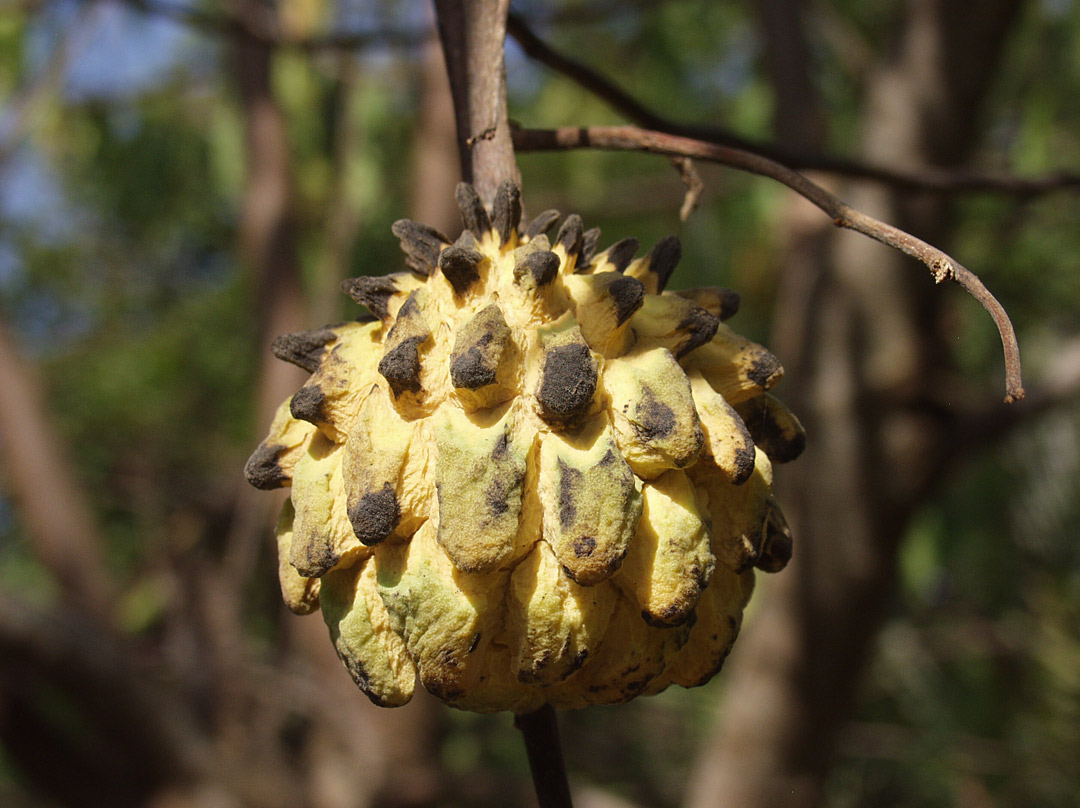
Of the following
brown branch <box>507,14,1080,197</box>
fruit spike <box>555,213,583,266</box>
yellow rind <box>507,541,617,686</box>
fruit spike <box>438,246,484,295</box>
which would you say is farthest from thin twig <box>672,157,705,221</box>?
yellow rind <box>507,541,617,686</box>

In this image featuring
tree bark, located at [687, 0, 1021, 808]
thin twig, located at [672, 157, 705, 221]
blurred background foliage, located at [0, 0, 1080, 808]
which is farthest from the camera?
blurred background foliage, located at [0, 0, 1080, 808]

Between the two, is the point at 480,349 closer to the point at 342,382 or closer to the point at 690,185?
the point at 342,382

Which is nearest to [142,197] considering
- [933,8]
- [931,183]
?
[933,8]

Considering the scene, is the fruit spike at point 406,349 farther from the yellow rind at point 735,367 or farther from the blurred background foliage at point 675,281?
the blurred background foliage at point 675,281

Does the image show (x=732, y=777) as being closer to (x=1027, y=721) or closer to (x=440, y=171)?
(x=1027, y=721)

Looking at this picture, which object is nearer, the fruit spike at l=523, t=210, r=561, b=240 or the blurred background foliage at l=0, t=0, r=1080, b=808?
the fruit spike at l=523, t=210, r=561, b=240

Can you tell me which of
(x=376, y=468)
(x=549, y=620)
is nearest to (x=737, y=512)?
(x=549, y=620)

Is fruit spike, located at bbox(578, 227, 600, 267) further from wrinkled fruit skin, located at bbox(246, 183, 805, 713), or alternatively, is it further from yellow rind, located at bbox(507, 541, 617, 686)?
yellow rind, located at bbox(507, 541, 617, 686)
